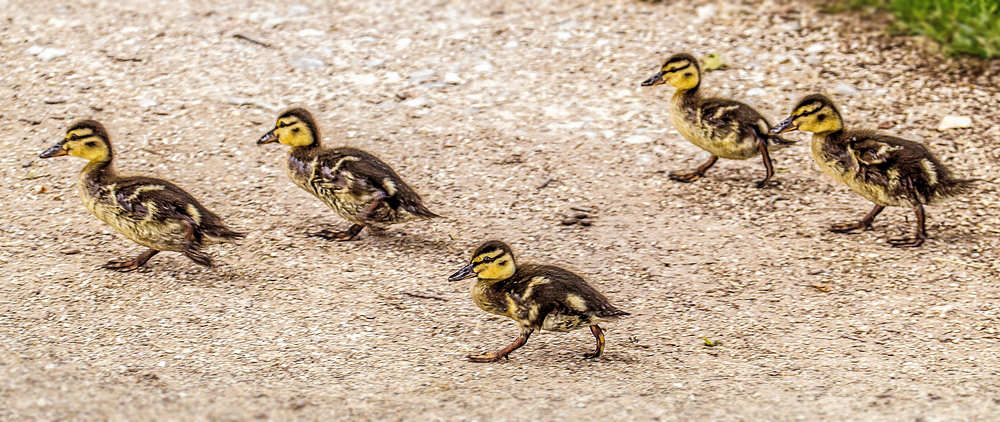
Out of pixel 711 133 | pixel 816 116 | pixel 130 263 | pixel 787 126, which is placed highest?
pixel 816 116

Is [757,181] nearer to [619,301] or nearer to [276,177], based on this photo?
[619,301]

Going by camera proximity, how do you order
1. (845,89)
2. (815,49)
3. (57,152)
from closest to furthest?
(57,152) → (845,89) → (815,49)

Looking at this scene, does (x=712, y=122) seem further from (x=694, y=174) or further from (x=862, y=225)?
(x=862, y=225)

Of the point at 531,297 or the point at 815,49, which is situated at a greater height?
the point at 531,297

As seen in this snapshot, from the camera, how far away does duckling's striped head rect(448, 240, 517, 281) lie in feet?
15.9

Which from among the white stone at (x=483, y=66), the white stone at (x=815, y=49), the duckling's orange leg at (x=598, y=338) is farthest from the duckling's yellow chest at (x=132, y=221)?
the white stone at (x=815, y=49)

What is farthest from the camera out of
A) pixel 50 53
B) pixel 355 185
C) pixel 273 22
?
pixel 273 22

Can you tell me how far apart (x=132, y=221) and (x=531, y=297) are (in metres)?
2.21

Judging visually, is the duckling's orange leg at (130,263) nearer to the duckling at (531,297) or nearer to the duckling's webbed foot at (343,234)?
the duckling's webbed foot at (343,234)

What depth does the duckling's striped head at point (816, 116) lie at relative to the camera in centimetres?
616

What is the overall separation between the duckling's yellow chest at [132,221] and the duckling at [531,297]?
1.65 metres

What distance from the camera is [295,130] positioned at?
241 inches

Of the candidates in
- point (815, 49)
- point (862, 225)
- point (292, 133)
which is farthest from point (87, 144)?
point (815, 49)

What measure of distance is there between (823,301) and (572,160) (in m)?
2.09
